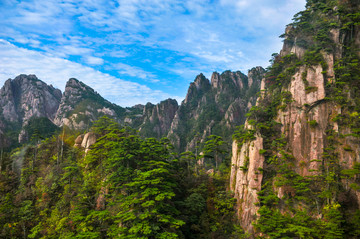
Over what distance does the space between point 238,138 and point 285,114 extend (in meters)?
7.73

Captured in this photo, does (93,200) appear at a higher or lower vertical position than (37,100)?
lower

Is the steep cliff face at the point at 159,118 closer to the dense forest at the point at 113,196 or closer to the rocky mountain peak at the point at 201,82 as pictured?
the rocky mountain peak at the point at 201,82

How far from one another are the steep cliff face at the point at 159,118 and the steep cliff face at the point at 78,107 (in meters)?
22.2

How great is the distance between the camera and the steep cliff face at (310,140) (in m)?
21.1

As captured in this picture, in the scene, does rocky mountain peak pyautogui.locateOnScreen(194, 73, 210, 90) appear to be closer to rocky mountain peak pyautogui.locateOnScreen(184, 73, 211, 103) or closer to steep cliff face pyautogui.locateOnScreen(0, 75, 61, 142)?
rocky mountain peak pyautogui.locateOnScreen(184, 73, 211, 103)

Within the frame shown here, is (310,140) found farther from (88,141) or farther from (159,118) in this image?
(159,118)

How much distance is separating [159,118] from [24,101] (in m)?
72.6

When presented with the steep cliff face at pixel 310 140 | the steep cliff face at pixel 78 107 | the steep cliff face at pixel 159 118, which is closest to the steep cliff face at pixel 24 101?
the steep cliff face at pixel 78 107

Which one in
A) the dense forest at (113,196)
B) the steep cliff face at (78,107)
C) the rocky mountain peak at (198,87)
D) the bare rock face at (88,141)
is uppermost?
the rocky mountain peak at (198,87)

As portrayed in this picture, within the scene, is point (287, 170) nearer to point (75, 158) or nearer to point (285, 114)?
point (285, 114)

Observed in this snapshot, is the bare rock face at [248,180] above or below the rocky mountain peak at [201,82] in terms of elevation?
below

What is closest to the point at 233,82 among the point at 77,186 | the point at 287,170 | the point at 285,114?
the point at 285,114

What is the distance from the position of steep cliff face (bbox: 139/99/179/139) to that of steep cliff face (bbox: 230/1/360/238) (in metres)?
86.9

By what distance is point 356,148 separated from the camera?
882 inches
